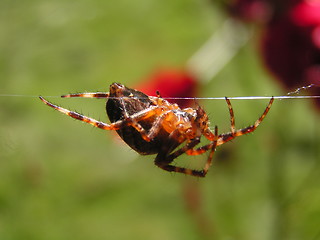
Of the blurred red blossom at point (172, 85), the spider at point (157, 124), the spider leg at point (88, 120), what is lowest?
the spider leg at point (88, 120)

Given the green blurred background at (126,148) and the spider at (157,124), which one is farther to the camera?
the green blurred background at (126,148)

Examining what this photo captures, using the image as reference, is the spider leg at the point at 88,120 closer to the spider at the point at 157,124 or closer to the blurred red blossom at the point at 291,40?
the spider at the point at 157,124

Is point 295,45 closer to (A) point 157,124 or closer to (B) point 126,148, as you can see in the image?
(A) point 157,124

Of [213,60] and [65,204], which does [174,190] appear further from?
[213,60]

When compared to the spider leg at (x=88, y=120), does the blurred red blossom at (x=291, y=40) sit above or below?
above

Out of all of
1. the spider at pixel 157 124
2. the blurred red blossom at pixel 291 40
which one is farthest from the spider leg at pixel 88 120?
the blurred red blossom at pixel 291 40
